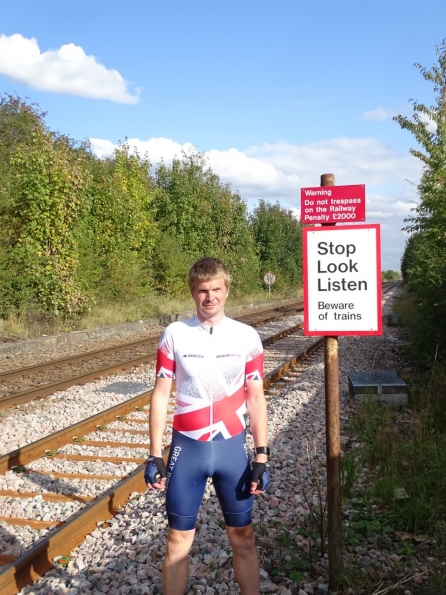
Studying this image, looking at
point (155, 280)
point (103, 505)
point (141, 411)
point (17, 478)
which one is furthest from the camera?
point (155, 280)

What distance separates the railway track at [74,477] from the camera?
4277 mm

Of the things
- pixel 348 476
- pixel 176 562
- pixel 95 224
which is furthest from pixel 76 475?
pixel 95 224

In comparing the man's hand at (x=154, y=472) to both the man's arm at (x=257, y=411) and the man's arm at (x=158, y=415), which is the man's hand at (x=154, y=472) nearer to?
the man's arm at (x=158, y=415)

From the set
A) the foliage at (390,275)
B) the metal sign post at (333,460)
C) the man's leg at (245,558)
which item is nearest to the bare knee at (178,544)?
the man's leg at (245,558)

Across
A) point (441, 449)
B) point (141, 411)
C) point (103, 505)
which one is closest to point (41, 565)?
point (103, 505)

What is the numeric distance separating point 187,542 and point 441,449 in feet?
11.8

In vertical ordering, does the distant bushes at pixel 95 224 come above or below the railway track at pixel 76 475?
above

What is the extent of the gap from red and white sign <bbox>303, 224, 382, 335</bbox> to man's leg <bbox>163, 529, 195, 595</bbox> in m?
1.41

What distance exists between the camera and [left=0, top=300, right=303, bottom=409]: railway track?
10384mm

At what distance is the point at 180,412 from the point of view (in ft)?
11.1

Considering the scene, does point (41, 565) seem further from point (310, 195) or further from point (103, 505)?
point (310, 195)

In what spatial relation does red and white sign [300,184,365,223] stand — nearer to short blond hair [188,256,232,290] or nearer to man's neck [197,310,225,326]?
short blond hair [188,256,232,290]

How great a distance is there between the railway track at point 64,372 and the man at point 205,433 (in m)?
6.75

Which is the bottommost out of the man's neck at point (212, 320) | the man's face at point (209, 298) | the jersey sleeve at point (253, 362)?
→ the jersey sleeve at point (253, 362)
